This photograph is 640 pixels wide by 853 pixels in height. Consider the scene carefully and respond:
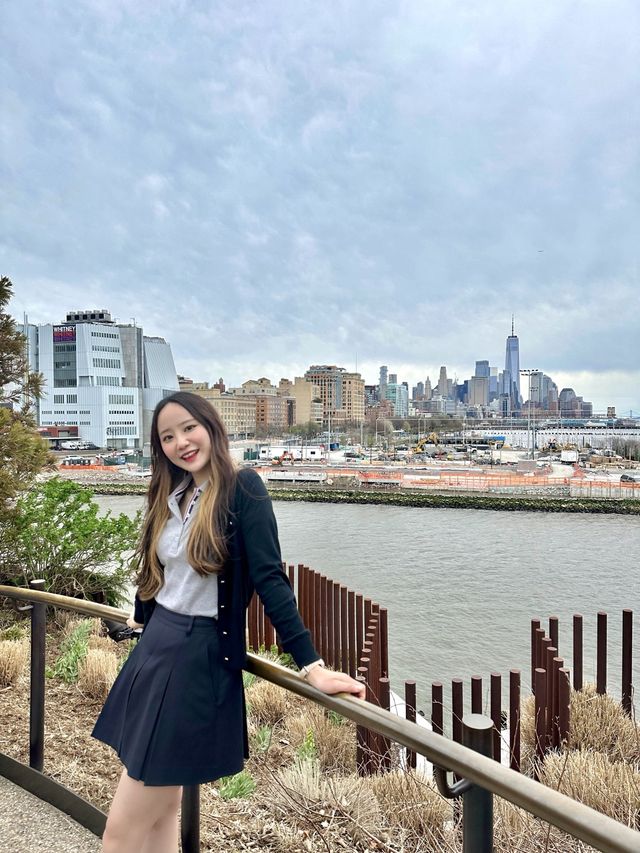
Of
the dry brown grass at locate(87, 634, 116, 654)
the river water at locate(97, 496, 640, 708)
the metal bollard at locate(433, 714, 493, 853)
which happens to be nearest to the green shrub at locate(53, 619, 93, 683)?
the dry brown grass at locate(87, 634, 116, 654)

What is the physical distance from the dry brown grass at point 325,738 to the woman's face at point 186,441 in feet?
8.60

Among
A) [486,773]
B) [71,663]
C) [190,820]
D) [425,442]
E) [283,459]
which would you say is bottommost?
[283,459]

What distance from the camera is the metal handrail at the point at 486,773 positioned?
825 mm

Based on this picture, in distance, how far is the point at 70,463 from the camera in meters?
55.7

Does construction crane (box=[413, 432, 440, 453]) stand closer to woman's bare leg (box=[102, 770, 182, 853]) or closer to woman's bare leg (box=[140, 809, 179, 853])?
woman's bare leg (box=[140, 809, 179, 853])

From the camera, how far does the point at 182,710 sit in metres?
1.40

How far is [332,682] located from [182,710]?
37 cm

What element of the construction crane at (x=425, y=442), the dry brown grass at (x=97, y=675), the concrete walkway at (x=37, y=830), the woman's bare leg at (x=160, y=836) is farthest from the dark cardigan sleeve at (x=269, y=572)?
the construction crane at (x=425, y=442)

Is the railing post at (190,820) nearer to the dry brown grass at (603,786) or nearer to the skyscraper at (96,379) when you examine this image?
the dry brown grass at (603,786)

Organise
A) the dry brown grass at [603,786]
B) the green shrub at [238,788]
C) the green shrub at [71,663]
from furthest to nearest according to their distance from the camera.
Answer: the green shrub at [71,663] < the dry brown grass at [603,786] < the green shrub at [238,788]

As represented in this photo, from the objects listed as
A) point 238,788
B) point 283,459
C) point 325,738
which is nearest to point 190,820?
point 238,788

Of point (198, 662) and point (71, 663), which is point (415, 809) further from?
point (71, 663)

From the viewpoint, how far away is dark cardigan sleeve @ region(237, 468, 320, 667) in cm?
138

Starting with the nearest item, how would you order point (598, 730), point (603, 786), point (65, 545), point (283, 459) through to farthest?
1. point (603, 786)
2. point (598, 730)
3. point (65, 545)
4. point (283, 459)
